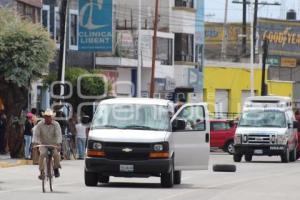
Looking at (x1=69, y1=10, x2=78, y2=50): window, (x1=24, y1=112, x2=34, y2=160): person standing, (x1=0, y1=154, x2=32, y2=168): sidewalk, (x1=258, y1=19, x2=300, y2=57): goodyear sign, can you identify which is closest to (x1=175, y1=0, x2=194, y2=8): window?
(x1=69, y1=10, x2=78, y2=50): window

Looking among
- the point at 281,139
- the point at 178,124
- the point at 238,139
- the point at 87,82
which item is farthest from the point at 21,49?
the point at 178,124

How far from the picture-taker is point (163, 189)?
25281mm

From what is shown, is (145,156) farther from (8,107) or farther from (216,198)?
(8,107)

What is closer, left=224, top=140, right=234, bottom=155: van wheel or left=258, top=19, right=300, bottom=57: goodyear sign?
left=224, top=140, right=234, bottom=155: van wheel

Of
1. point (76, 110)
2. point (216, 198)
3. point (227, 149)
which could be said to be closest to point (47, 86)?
point (76, 110)

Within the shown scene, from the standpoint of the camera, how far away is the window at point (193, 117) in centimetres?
2691

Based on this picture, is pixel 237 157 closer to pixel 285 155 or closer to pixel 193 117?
pixel 285 155

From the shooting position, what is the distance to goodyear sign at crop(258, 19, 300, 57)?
94.7 m

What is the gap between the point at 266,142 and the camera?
142 ft

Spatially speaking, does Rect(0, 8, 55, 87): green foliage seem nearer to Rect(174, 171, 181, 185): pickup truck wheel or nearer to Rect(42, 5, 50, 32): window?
Rect(174, 171, 181, 185): pickup truck wheel

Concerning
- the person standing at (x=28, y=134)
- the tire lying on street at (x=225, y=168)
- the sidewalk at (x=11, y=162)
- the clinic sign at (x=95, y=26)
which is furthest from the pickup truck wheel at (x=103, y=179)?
the clinic sign at (x=95, y=26)

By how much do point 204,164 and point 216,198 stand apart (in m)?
4.47

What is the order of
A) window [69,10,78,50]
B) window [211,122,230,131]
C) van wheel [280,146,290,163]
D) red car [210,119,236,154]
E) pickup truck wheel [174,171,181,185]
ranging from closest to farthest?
pickup truck wheel [174,171,181,185] → van wheel [280,146,290,163] → red car [210,119,236,154] → window [211,122,230,131] → window [69,10,78,50]

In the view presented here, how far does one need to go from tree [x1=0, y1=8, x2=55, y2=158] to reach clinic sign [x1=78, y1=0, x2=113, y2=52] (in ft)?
40.9
